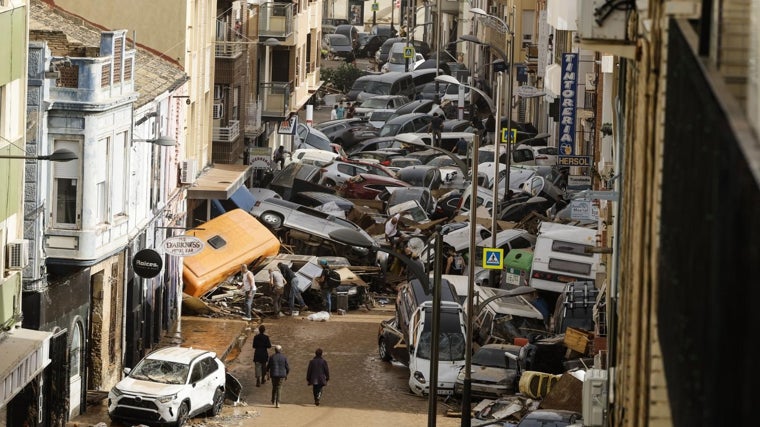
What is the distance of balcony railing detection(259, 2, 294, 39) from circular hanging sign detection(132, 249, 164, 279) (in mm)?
27120

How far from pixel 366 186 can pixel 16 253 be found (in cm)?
3258

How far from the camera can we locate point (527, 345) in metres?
32.0

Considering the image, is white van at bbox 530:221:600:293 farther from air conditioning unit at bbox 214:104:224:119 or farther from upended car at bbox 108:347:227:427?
air conditioning unit at bbox 214:104:224:119

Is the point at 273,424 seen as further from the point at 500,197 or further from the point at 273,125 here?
the point at 273,125

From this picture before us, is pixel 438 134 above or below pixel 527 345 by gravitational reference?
above

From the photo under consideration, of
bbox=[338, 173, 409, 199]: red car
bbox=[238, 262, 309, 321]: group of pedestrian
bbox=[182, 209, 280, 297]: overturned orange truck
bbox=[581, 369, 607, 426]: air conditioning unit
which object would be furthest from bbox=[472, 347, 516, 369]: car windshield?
bbox=[338, 173, 409, 199]: red car

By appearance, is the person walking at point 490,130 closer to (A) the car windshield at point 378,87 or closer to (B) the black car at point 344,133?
(B) the black car at point 344,133

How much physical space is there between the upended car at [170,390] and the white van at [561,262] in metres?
11.3

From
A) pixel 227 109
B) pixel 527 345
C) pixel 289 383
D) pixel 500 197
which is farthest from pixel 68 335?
pixel 500 197

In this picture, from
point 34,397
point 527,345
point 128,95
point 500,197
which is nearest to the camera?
point 34,397

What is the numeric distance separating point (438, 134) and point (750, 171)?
61.2 meters

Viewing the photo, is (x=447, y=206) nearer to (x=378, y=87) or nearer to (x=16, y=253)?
(x=16, y=253)

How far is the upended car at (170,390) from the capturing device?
90.1 ft

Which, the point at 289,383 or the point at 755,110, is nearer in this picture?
the point at 755,110
